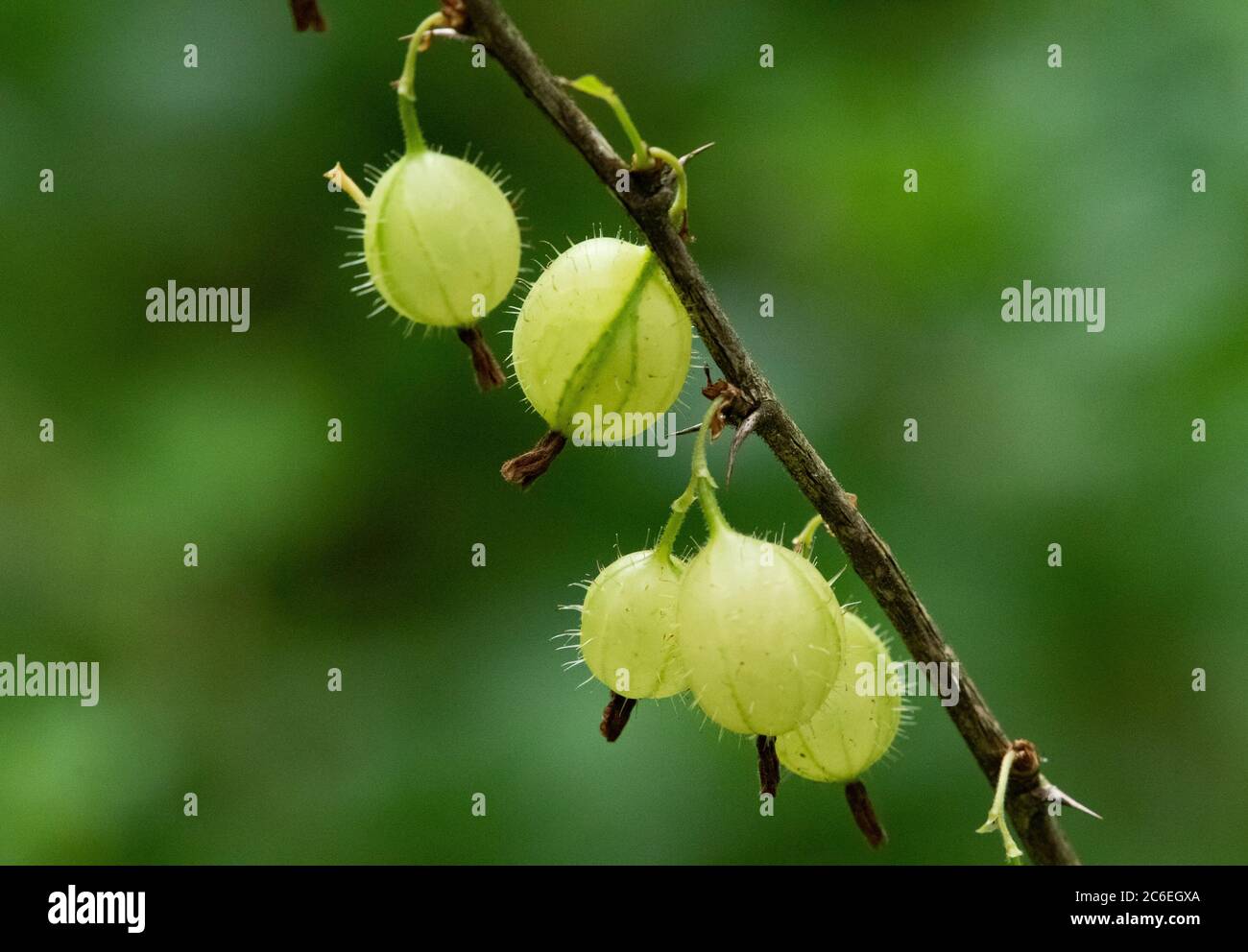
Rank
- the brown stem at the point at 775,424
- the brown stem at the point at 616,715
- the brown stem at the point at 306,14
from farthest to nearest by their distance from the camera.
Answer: the brown stem at the point at 616,715 < the brown stem at the point at 775,424 < the brown stem at the point at 306,14

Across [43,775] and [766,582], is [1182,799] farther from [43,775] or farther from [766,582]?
[43,775]

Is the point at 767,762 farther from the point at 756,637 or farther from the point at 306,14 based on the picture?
the point at 306,14

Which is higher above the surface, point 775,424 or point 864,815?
point 775,424

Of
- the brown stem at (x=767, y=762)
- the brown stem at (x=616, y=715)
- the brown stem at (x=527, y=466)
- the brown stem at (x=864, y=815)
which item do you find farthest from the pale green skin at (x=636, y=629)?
the brown stem at (x=864, y=815)

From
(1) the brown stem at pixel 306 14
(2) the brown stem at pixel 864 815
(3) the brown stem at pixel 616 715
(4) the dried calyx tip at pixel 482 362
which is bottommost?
(2) the brown stem at pixel 864 815

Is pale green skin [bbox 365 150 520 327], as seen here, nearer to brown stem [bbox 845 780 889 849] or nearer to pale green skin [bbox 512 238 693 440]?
pale green skin [bbox 512 238 693 440]

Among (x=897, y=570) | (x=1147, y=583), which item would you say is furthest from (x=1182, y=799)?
(x=897, y=570)

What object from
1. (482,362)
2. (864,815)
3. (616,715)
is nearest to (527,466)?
(482,362)

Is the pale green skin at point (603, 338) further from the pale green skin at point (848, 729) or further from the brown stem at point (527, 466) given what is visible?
the pale green skin at point (848, 729)
